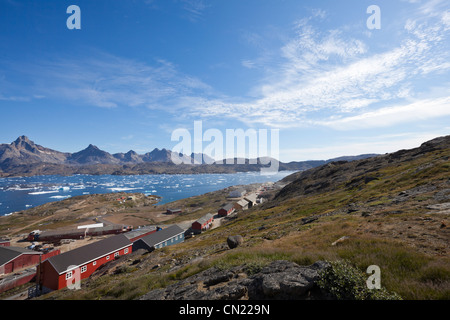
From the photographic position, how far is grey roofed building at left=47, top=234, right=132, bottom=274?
119 feet

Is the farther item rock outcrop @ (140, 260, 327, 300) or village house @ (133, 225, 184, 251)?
village house @ (133, 225, 184, 251)

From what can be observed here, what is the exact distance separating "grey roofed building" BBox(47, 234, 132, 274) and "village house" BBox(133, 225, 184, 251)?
4.45 metres

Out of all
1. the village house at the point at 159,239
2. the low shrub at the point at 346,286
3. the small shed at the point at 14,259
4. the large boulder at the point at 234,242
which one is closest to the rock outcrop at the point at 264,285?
the low shrub at the point at 346,286

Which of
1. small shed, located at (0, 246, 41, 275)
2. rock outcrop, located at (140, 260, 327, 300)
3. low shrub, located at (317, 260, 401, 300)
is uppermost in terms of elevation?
low shrub, located at (317, 260, 401, 300)

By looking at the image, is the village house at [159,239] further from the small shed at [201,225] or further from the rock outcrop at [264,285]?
the rock outcrop at [264,285]

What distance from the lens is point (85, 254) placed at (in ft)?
134

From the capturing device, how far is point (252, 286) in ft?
31.2

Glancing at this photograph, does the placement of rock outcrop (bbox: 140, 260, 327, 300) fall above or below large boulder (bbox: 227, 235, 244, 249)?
above

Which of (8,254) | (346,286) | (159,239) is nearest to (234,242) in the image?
(346,286)

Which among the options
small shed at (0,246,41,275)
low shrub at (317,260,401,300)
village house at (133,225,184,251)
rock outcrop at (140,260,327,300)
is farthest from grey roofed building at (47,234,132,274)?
low shrub at (317,260,401,300)

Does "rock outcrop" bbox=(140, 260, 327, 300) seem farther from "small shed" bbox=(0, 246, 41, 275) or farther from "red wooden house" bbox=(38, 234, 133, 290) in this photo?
"small shed" bbox=(0, 246, 41, 275)

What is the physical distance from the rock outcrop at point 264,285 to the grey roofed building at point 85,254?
37.2 metres

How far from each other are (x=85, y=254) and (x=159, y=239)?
1559cm

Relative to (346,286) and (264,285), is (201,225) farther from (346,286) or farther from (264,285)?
(346,286)
